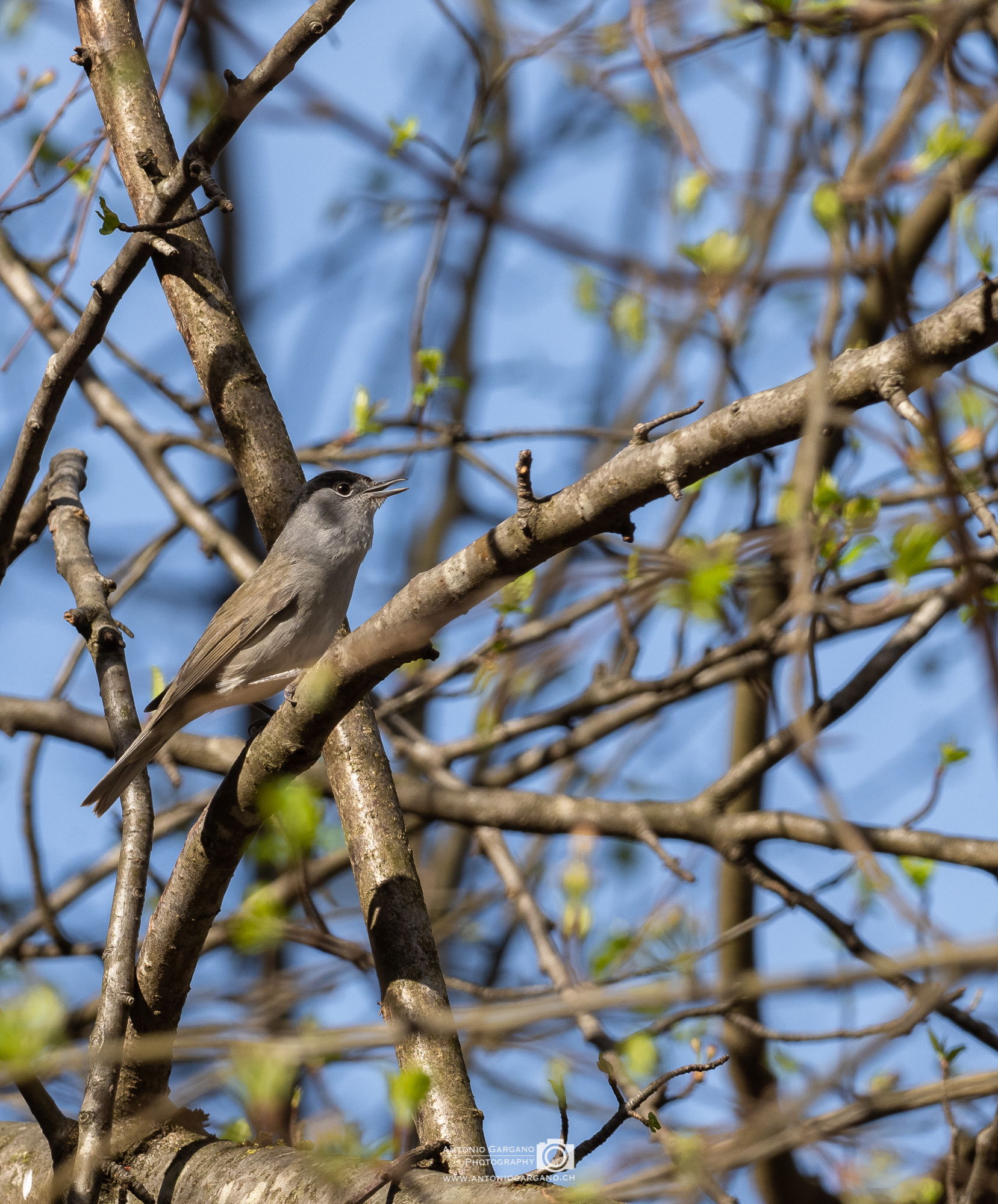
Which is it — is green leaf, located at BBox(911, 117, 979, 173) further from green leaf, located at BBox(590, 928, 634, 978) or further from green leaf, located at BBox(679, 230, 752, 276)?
green leaf, located at BBox(590, 928, 634, 978)

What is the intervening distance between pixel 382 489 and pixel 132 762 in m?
2.06

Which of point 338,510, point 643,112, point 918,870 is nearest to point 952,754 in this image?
point 918,870

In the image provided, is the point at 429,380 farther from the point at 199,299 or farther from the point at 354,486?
the point at 199,299

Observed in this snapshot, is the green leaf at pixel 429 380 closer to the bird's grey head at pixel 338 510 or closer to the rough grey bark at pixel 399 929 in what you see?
the bird's grey head at pixel 338 510

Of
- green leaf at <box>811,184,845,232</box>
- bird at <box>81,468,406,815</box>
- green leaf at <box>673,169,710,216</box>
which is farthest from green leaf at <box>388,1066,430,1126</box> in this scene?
green leaf at <box>673,169,710,216</box>

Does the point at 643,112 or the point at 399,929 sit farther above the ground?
the point at 643,112

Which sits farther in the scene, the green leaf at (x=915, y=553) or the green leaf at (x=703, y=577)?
the green leaf at (x=915, y=553)

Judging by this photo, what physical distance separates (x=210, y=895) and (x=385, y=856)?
654mm

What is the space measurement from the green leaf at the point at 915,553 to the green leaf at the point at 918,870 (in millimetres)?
1211

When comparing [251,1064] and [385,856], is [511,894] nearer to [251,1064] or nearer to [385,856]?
[385,856]

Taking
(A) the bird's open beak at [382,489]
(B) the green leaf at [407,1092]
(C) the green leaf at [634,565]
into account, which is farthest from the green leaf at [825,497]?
(B) the green leaf at [407,1092]

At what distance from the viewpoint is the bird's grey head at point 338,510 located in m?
4.47

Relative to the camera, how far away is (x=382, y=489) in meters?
5.48

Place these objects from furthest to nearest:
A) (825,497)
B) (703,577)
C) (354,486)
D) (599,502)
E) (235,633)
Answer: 1. (354,486)
2. (235,633)
3. (825,497)
4. (703,577)
5. (599,502)
